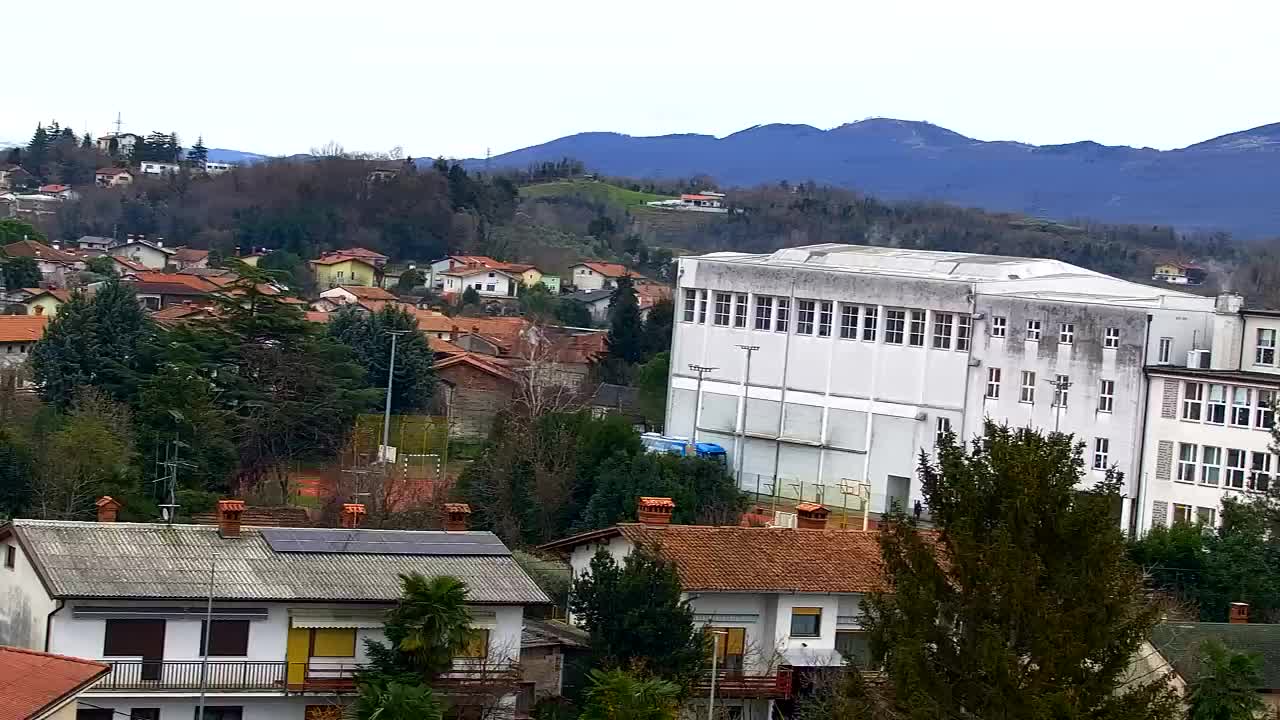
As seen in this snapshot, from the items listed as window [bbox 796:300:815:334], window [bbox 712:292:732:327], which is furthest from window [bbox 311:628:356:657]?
window [bbox 712:292:732:327]

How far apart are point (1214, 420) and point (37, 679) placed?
2561 centimetres

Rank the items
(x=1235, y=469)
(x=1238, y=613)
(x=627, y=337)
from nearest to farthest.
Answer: (x=1238, y=613), (x=1235, y=469), (x=627, y=337)

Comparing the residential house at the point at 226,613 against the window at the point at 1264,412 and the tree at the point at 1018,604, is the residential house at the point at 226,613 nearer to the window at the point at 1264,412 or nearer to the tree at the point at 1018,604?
the tree at the point at 1018,604

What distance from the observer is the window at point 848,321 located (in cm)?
4434

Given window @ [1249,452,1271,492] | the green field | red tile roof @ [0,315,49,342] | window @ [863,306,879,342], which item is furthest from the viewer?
the green field

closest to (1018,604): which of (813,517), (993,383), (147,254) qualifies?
(813,517)

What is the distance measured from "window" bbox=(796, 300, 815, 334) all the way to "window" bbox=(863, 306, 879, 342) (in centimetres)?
145

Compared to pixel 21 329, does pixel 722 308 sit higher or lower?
higher

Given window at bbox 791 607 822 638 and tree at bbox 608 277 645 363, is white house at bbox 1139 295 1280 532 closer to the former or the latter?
window at bbox 791 607 822 638

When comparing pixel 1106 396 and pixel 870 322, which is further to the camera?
pixel 870 322

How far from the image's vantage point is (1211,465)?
124 feet

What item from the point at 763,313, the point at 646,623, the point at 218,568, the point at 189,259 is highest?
the point at 763,313

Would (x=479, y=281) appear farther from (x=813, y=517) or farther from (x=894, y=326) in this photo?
(x=813, y=517)

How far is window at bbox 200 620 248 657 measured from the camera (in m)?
22.7
